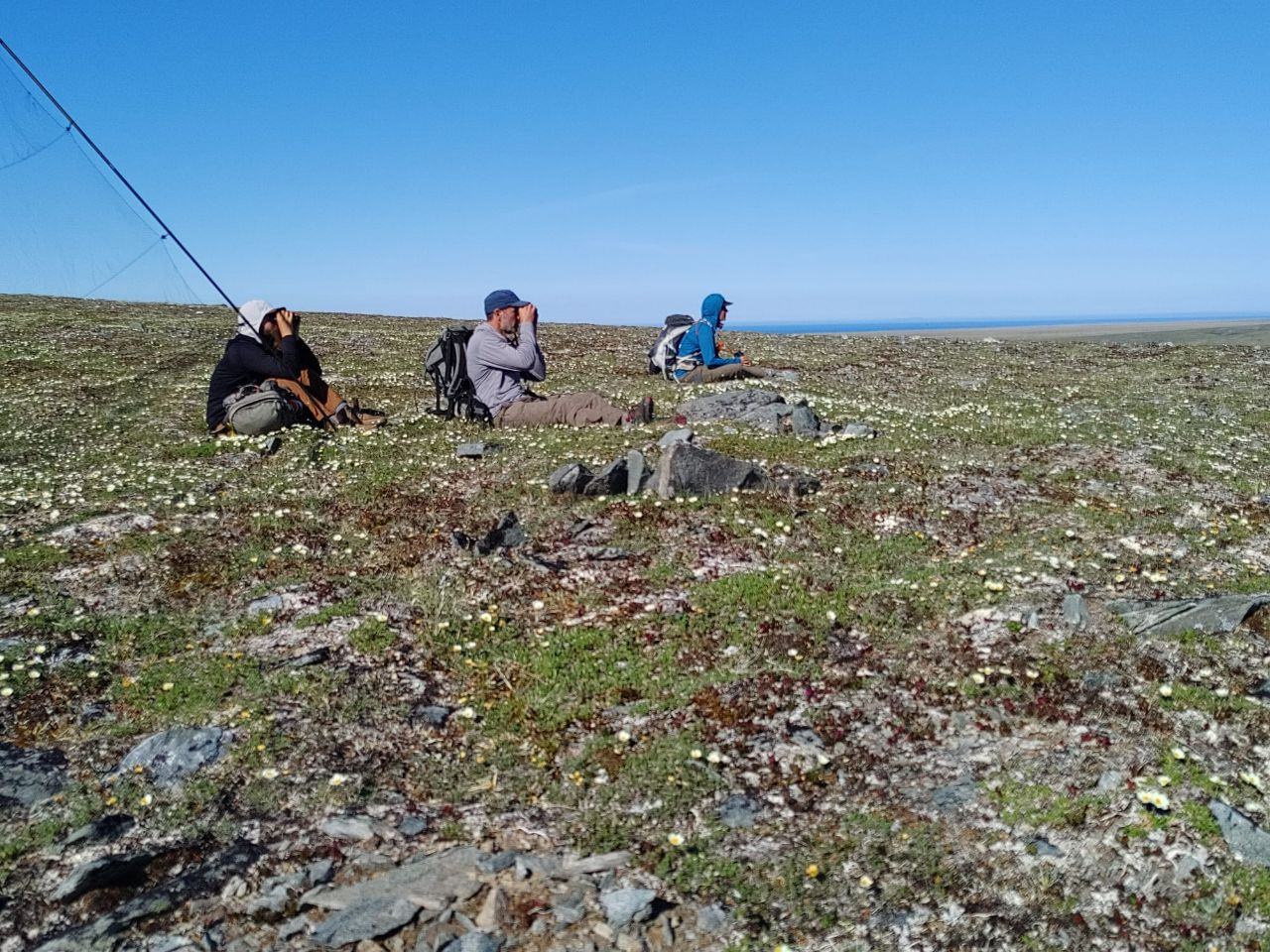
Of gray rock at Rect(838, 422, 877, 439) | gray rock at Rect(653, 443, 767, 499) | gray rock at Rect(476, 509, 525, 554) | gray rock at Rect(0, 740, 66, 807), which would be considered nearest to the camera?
gray rock at Rect(0, 740, 66, 807)

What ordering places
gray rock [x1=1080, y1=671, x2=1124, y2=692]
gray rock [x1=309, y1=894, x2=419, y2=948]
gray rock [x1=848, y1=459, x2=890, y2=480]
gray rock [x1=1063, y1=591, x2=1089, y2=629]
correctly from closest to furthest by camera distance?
gray rock [x1=309, y1=894, x2=419, y2=948] → gray rock [x1=1080, y1=671, x2=1124, y2=692] → gray rock [x1=1063, y1=591, x2=1089, y2=629] → gray rock [x1=848, y1=459, x2=890, y2=480]

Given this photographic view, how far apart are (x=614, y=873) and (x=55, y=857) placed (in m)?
4.62

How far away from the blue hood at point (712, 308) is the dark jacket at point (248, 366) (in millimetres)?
15005

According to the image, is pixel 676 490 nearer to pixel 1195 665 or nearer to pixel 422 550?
pixel 422 550

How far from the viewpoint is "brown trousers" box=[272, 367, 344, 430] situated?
2247 centimetres

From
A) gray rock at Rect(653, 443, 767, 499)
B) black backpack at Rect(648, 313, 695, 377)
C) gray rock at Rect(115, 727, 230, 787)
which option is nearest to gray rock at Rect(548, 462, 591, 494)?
gray rock at Rect(653, 443, 767, 499)

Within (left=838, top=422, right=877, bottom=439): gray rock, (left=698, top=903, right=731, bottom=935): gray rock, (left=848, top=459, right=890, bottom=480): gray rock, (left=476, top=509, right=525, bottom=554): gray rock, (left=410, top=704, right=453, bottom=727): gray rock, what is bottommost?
(left=698, top=903, right=731, bottom=935): gray rock

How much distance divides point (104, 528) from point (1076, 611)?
48.8 ft

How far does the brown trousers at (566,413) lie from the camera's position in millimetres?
22781

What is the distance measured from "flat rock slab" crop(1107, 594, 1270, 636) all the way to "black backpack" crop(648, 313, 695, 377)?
83.4 ft

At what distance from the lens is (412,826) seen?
7.74 metres

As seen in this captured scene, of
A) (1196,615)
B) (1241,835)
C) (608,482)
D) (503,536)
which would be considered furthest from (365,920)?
(608,482)

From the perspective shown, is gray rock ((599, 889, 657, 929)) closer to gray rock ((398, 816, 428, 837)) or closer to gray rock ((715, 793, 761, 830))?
gray rock ((715, 793, 761, 830))

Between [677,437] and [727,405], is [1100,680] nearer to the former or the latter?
[677,437]
